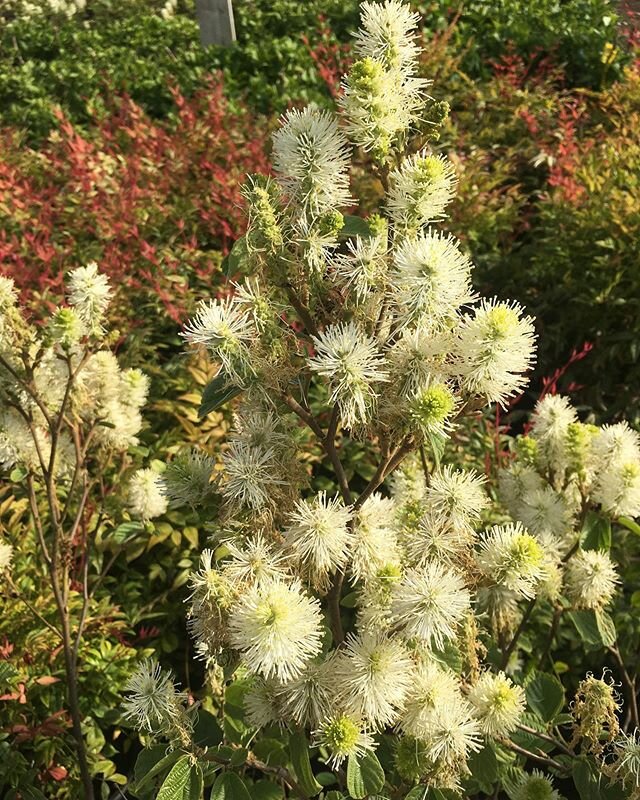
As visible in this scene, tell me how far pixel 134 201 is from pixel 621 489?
236 centimetres

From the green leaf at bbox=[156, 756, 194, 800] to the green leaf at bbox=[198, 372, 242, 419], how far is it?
47 centimetres

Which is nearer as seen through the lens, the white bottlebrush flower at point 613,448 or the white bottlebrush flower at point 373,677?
the white bottlebrush flower at point 373,677

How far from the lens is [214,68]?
492cm

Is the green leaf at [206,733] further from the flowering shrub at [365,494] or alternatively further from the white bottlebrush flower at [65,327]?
the white bottlebrush flower at [65,327]

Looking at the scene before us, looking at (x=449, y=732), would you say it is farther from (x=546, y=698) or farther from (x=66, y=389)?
(x=66, y=389)

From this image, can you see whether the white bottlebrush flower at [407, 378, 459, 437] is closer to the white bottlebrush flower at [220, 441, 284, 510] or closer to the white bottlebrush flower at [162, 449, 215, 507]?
the white bottlebrush flower at [220, 441, 284, 510]

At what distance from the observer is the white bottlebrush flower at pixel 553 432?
1.57 meters

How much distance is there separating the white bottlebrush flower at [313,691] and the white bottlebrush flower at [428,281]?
482mm

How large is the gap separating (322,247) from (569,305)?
2.15m

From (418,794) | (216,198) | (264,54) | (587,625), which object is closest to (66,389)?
(418,794)

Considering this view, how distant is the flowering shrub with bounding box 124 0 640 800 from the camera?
108 centimetres

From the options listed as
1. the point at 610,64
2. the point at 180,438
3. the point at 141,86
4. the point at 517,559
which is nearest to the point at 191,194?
the point at 180,438

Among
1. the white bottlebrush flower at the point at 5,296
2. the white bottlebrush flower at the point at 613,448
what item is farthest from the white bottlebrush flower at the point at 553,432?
the white bottlebrush flower at the point at 5,296

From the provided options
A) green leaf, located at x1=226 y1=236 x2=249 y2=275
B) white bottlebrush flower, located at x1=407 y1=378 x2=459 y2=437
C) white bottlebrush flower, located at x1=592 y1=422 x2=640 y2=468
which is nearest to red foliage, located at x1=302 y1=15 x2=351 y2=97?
white bottlebrush flower, located at x1=592 y1=422 x2=640 y2=468
